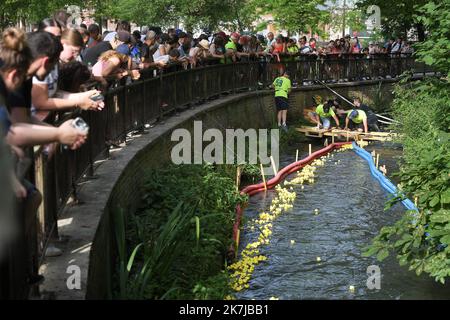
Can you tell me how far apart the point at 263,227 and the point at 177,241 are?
4.48 meters

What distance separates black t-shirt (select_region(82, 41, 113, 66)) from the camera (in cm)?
1062

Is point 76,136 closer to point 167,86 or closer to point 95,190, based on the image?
point 95,190

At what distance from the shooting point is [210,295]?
27.5ft

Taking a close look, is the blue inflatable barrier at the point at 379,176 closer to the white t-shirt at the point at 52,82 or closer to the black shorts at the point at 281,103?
the black shorts at the point at 281,103

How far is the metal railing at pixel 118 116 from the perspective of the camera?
219 inches

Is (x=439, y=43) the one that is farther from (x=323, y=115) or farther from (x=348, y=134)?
(x=323, y=115)

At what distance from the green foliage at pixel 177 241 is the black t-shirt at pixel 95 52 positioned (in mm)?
1901

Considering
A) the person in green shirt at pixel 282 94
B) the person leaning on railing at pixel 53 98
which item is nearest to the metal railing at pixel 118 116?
the person leaning on railing at pixel 53 98

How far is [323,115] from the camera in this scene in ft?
Result: 79.3

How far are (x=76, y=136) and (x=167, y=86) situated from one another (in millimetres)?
9960

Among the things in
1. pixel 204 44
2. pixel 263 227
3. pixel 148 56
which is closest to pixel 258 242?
pixel 263 227

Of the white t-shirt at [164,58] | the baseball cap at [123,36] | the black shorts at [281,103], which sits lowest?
the black shorts at [281,103]
